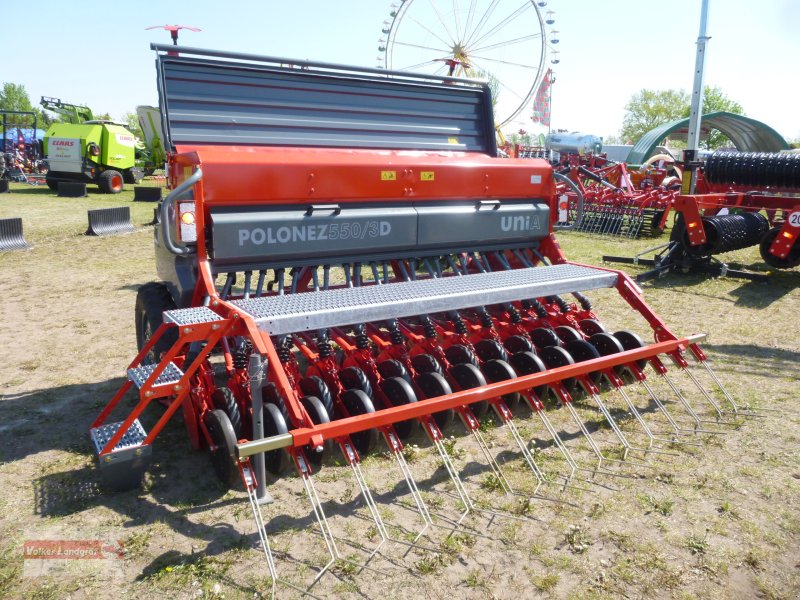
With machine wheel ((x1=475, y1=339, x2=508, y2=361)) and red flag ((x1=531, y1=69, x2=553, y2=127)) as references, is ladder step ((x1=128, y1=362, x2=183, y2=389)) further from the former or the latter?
red flag ((x1=531, y1=69, x2=553, y2=127))

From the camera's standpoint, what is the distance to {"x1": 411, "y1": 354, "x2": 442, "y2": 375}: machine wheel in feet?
12.3

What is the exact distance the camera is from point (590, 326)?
452 centimetres

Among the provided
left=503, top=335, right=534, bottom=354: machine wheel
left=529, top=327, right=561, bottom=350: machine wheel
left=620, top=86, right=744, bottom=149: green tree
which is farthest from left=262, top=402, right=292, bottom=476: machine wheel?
left=620, top=86, right=744, bottom=149: green tree

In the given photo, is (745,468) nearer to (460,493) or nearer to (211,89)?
(460,493)

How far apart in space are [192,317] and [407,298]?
1077 millimetres

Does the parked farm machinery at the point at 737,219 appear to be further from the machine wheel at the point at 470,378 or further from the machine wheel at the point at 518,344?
the machine wheel at the point at 470,378

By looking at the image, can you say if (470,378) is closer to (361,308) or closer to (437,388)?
(437,388)

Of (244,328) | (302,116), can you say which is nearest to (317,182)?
(302,116)

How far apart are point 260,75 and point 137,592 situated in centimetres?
347

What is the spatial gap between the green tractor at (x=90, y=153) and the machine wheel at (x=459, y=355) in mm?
17290

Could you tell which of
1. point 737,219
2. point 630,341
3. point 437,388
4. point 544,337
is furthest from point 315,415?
point 737,219

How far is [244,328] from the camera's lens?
2896mm

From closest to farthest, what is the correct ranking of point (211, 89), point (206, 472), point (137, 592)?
point (137, 592) < point (206, 472) < point (211, 89)

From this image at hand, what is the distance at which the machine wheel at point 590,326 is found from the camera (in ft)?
14.7
